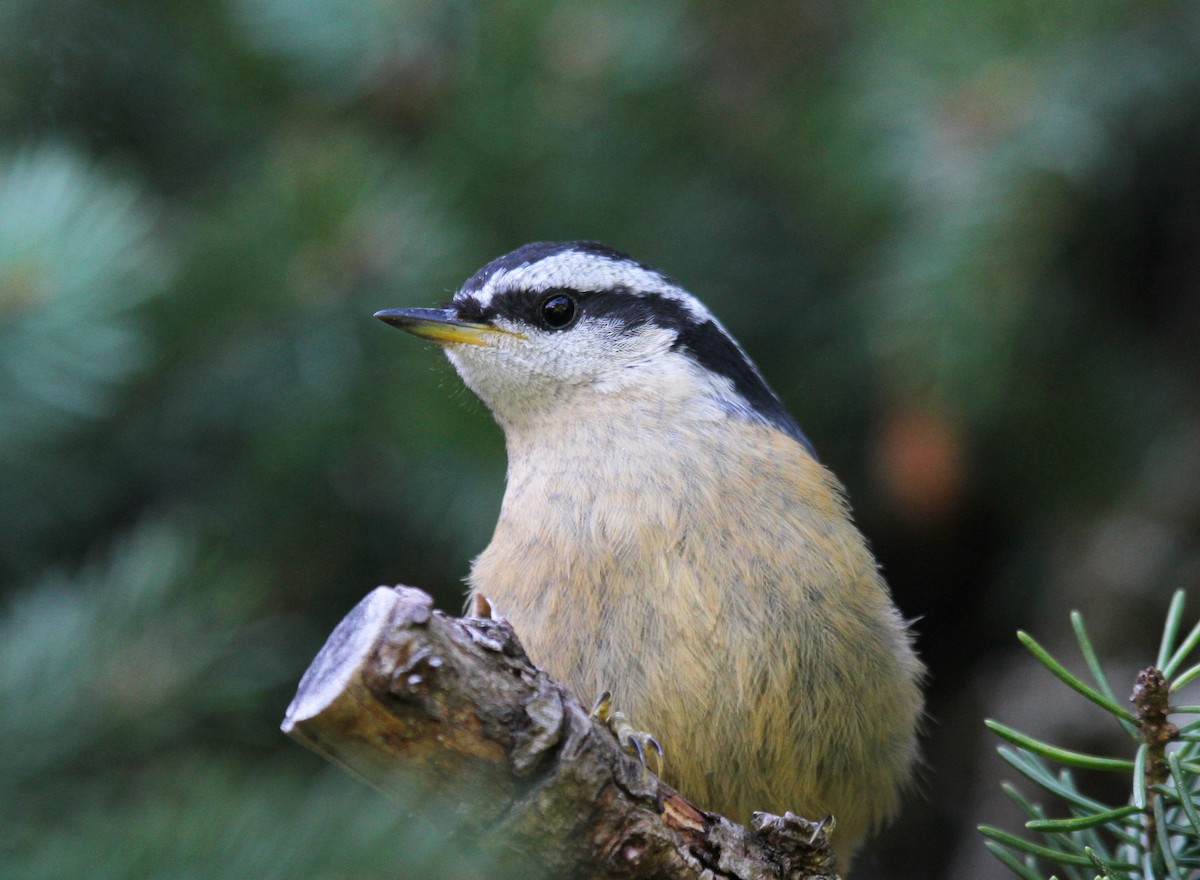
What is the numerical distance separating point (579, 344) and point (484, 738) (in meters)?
1.61

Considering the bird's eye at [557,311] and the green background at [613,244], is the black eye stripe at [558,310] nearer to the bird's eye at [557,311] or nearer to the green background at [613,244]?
the bird's eye at [557,311]

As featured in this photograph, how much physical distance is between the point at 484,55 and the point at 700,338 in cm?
86

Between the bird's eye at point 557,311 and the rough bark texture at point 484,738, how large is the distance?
4.96 ft

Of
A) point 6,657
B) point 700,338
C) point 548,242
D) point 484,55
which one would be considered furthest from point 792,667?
point 484,55

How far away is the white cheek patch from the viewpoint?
2.92m

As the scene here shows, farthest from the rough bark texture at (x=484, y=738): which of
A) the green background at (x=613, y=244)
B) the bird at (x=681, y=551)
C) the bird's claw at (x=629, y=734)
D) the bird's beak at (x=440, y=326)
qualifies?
the bird's beak at (x=440, y=326)

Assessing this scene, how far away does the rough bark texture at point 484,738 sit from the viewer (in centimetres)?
149

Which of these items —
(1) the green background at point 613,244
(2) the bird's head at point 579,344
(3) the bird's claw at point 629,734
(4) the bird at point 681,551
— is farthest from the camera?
(2) the bird's head at point 579,344

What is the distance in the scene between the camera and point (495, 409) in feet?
9.83

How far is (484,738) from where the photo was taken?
5.02 ft

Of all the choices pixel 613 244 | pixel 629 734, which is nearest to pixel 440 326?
pixel 613 244

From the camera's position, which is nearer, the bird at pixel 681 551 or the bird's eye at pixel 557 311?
the bird at pixel 681 551

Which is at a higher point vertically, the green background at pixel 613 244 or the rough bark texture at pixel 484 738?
the green background at pixel 613 244

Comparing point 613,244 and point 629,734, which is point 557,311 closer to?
point 613,244
